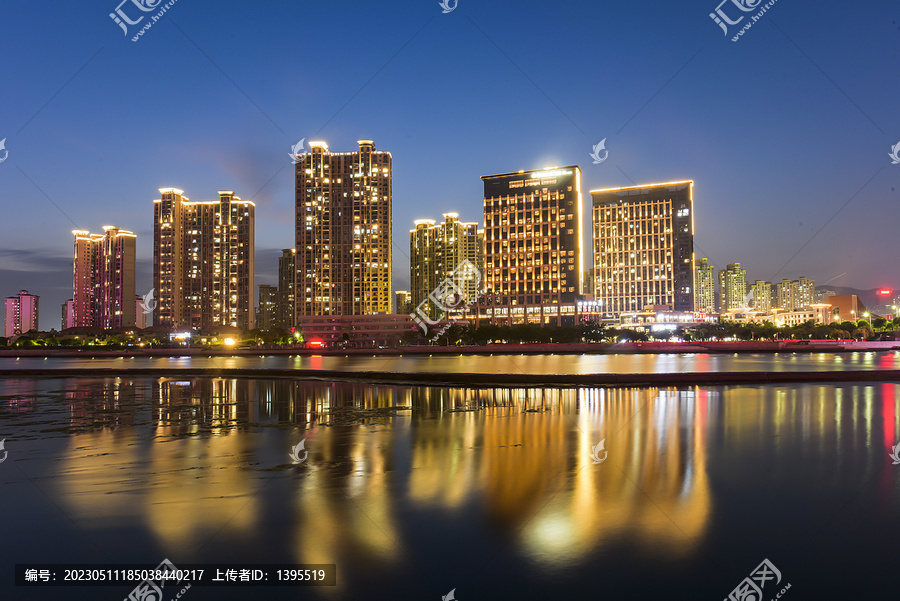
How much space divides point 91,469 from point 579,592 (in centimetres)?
927

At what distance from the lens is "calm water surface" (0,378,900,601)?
219 inches

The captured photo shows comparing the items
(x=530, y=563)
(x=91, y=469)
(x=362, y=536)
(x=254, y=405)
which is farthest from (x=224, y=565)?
(x=254, y=405)

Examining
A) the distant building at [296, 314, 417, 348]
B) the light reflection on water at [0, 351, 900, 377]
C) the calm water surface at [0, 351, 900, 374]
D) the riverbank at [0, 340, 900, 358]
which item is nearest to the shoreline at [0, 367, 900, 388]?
the calm water surface at [0, 351, 900, 374]

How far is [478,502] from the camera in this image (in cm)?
789

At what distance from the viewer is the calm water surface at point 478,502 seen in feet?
18.2

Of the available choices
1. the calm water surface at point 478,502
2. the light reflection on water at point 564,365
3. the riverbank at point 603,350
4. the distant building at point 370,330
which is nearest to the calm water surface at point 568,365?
the light reflection on water at point 564,365

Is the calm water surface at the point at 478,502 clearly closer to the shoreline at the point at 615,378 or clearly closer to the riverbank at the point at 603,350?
the shoreline at the point at 615,378

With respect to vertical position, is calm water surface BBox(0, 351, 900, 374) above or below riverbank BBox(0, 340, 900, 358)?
Answer: above

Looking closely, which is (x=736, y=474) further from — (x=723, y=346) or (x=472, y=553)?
(x=723, y=346)

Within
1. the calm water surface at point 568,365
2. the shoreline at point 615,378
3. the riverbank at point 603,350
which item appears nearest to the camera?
the shoreline at point 615,378

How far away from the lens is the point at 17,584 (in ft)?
18.2

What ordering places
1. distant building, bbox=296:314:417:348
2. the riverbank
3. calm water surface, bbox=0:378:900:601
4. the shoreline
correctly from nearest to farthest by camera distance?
1. calm water surface, bbox=0:378:900:601
2. the shoreline
3. the riverbank
4. distant building, bbox=296:314:417:348

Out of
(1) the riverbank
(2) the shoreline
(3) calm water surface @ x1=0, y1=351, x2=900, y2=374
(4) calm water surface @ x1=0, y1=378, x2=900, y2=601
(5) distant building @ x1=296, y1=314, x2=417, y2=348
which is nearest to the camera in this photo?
(4) calm water surface @ x1=0, y1=378, x2=900, y2=601

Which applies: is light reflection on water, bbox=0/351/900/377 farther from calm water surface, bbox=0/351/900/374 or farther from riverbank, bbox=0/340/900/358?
riverbank, bbox=0/340/900/358
